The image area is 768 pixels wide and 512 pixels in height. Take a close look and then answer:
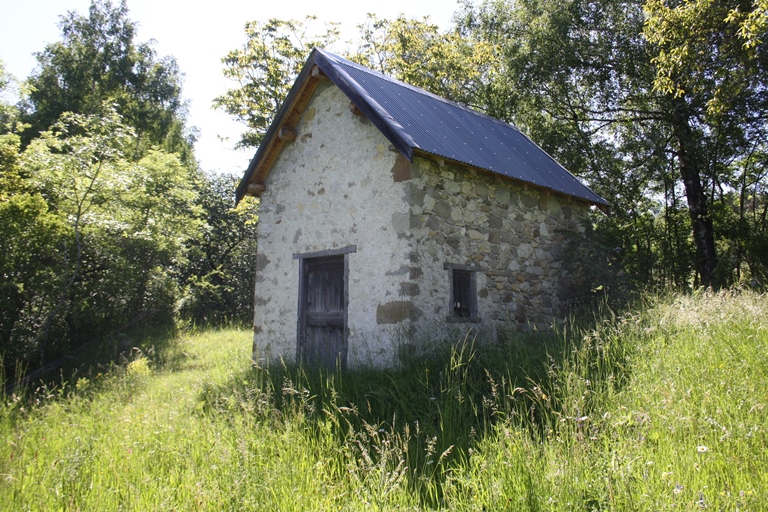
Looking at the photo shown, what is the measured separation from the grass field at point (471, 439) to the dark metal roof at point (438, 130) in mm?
3170

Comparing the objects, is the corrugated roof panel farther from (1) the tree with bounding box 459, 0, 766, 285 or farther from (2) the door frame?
(1) the tree with bounding box 459, 0, 766, 285

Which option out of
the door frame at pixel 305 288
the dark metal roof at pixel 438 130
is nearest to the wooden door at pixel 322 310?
the door frame at pixel 305 288

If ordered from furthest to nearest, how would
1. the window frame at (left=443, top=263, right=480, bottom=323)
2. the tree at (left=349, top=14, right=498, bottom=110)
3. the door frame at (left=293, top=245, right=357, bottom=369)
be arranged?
the tree at (left=349, top=14, right=498, bottom=110), the door frame at (left=293, top=245, right=357, bottom=369), the window frame at (left=443, top=263, right=480, bottom=323)

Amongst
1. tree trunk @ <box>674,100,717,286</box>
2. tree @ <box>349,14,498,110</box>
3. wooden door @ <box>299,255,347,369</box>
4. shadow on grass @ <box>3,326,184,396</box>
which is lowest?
shadow on grass @ <box>3,326,184,396</box>

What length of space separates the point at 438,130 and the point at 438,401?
5.27m

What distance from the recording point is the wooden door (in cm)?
911

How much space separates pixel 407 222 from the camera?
800cm

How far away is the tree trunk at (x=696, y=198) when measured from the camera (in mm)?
15266

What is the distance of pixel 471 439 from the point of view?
458 centimetres

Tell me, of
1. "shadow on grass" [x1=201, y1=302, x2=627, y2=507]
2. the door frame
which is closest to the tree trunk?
"shadow on grass" [x1=201, y1=302, x2=627, y2=507]

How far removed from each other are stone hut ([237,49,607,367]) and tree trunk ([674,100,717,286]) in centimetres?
609

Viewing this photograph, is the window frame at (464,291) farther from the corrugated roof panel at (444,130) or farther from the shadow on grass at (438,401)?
the corrugated roof panel at (444,130)

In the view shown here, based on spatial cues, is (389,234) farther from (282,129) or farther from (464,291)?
(282,129)

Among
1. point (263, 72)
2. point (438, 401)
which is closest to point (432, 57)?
point (263, 72)
